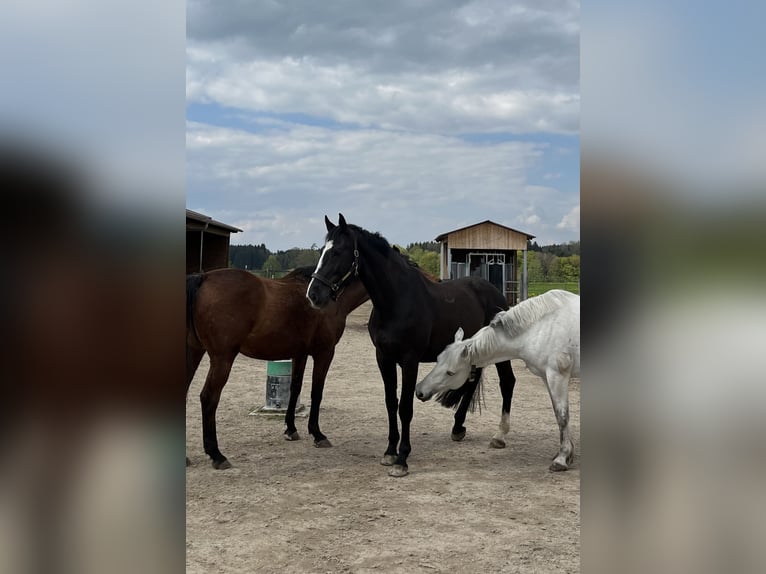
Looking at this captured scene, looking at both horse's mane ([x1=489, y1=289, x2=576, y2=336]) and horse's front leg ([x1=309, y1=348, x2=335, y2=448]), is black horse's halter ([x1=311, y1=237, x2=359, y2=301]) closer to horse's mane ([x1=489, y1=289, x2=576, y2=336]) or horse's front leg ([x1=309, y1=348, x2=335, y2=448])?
horse's front leg ([x1=309, y1=348, x2=335, y2=448])

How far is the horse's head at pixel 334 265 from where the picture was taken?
14.5ft

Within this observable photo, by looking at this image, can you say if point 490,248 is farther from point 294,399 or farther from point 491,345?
point 491,345

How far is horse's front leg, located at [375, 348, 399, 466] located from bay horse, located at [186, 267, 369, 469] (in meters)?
0.71

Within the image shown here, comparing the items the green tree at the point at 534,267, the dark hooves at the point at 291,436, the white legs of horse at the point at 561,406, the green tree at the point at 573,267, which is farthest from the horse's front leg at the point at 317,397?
the green tree at the point at 534,267

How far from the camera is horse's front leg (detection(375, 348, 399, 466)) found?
4.63m

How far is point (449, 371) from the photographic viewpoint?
469cm

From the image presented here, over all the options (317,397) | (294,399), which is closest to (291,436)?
(294,399)

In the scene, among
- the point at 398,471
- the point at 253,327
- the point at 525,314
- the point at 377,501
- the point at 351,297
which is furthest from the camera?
the point at 351,297

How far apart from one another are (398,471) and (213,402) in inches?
63.2

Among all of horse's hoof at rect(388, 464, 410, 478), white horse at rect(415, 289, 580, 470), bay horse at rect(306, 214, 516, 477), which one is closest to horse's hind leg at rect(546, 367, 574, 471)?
white horse at rect(415, 289, 580, 470)

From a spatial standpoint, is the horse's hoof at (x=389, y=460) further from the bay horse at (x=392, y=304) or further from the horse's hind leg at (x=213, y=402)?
the horse's hind leg at (x=213, y=402)
